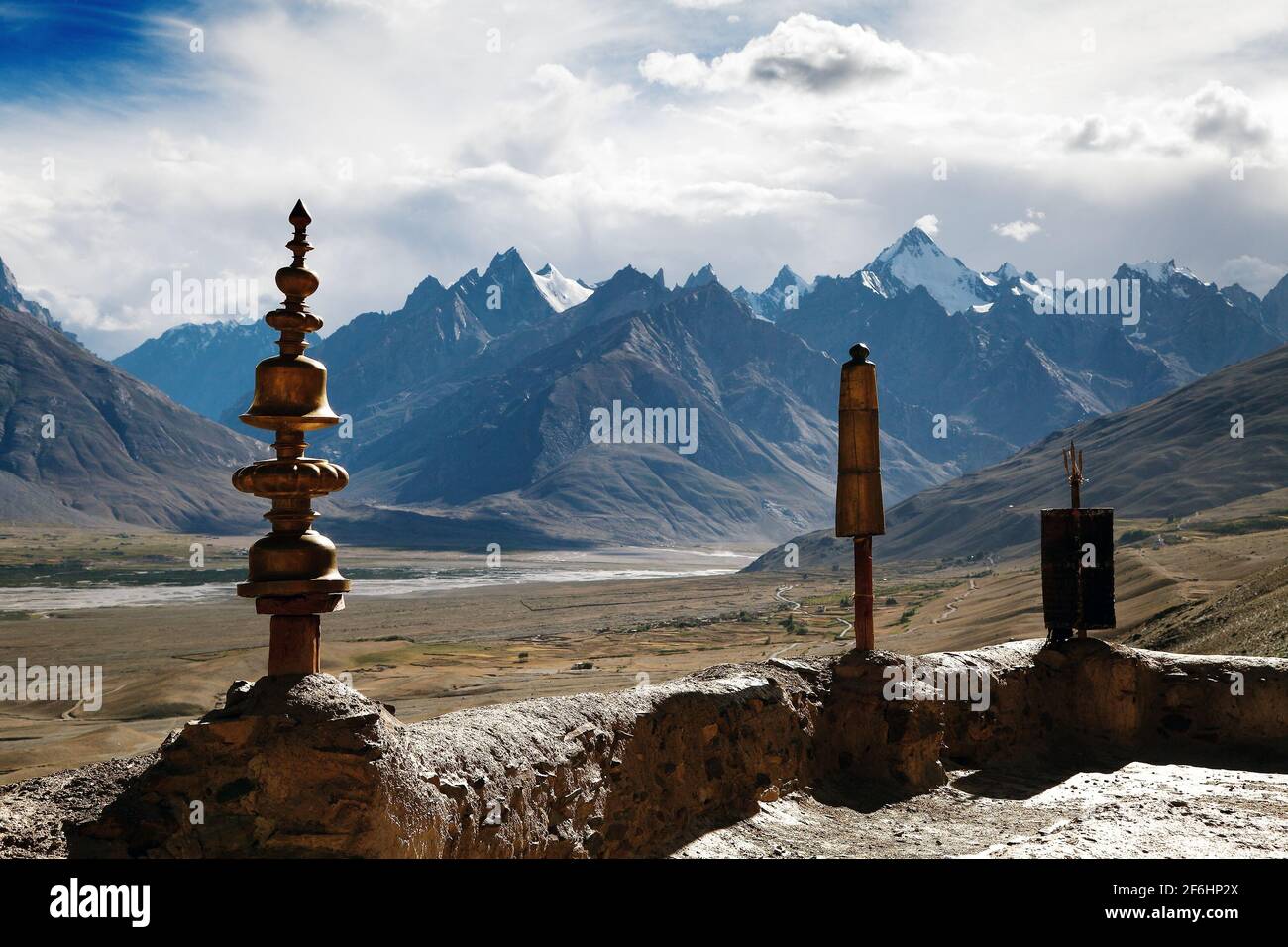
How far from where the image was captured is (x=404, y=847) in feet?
23.8

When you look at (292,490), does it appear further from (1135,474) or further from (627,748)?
(1135,474)

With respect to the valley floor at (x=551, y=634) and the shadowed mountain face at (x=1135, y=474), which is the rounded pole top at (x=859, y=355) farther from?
the shadowed mountain face at (x=1135, y=474)

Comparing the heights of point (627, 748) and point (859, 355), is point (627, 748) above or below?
below

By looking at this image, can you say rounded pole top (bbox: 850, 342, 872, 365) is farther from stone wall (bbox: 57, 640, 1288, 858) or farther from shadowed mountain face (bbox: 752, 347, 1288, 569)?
shadowed mountain face (bbox: 752, 347, 1288, 569)

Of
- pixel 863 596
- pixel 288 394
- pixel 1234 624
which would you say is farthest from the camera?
pixel 1234 624

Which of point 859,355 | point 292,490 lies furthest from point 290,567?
point 859,355

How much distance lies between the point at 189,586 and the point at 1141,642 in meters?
105

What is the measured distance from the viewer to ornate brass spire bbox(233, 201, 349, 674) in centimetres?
748

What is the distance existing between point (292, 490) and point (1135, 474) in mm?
130692

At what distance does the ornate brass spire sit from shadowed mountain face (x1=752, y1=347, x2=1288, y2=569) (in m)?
110

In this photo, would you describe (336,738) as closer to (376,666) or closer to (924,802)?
(924,802)

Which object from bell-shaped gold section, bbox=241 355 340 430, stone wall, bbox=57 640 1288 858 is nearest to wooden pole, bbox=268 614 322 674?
stone wall, bbox=57 640 1288 858

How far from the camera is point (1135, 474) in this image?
126438 millimetres
